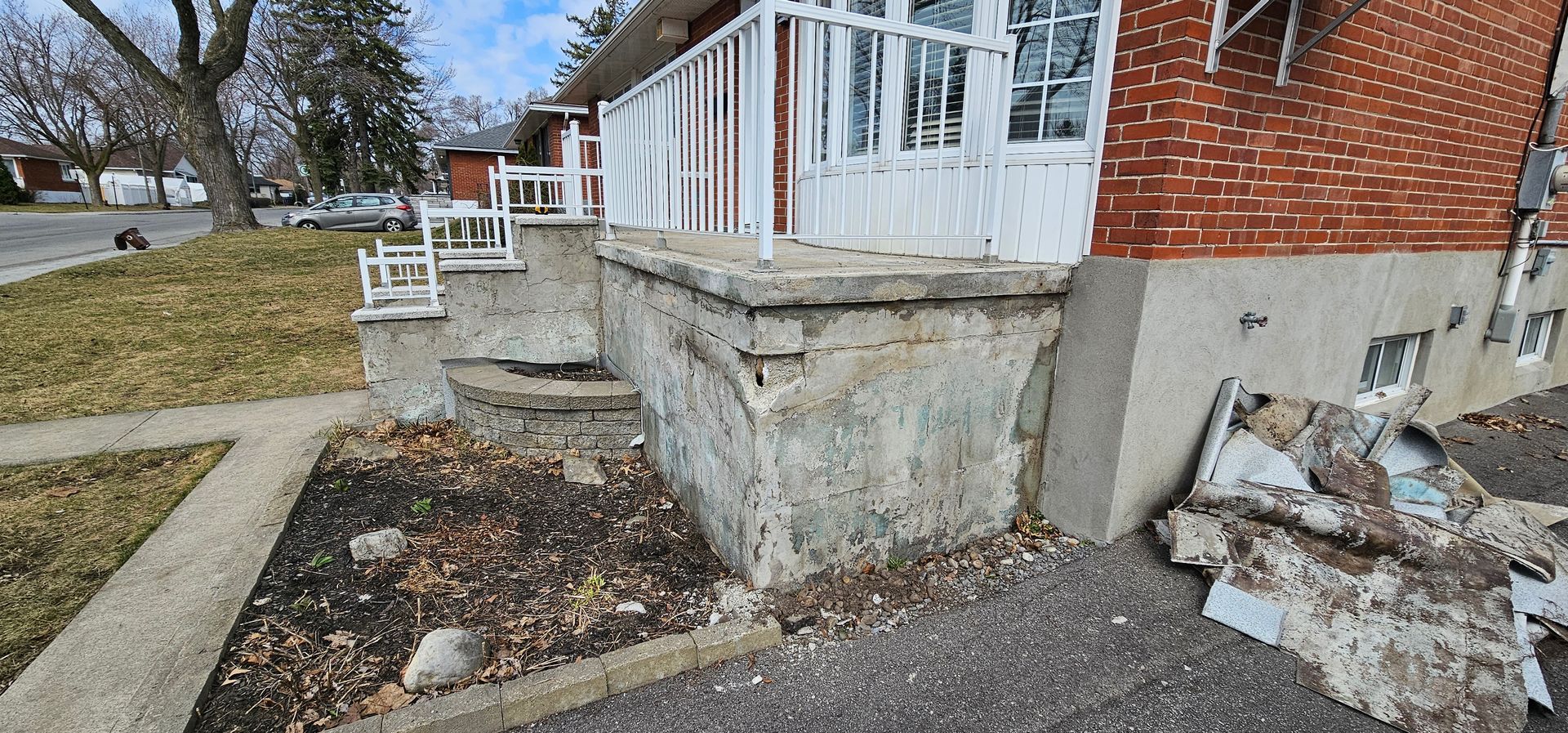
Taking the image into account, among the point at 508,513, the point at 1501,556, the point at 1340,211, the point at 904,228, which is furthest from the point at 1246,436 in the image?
the point at 508,513

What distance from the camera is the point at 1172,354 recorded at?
2.94 metres

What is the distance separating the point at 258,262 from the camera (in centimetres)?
1188

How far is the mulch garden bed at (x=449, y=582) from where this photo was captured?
7.57ft

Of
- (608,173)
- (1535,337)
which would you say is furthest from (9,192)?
(1535,337)

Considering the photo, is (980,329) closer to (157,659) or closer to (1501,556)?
(1501,556)

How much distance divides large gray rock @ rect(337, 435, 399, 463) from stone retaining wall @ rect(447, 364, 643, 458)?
0.62 meters

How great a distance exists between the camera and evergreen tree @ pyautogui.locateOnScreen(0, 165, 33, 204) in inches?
1362

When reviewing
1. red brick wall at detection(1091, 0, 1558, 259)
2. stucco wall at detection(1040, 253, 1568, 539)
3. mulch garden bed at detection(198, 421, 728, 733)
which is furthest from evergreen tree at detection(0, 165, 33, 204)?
red brick wall at detection(1091, 0, 1558, 259)

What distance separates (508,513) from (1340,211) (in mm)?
4767

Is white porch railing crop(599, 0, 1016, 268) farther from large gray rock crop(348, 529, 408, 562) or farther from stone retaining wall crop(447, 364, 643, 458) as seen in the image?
large gray rock crop(348, 529, 408, 562)

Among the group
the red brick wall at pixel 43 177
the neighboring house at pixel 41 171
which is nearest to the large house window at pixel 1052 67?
the neighboring house at pixel 41 171

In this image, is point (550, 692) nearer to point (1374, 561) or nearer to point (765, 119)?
point (765, 119)

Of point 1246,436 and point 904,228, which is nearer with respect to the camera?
point 1246,436

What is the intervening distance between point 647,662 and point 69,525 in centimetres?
340
